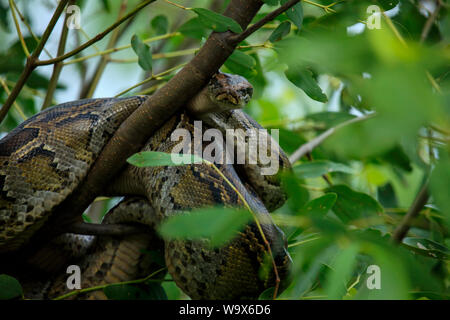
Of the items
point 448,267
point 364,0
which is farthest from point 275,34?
point 448,267

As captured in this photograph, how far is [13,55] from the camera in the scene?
125 inches

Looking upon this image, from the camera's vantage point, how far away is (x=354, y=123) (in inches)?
50.5

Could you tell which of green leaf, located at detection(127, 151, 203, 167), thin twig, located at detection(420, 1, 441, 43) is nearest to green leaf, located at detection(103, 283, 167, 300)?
green leaf, located at detection(127, 151, 203, 167)

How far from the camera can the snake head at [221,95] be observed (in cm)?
216

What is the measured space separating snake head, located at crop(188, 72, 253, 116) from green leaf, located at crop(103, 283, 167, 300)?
1018 mm

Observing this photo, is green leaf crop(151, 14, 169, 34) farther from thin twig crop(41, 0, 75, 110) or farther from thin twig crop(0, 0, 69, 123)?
thin twig crop(0, 0, 69, 123)

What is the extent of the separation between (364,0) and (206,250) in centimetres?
130

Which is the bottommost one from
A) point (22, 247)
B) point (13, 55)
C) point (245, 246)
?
point (245, 246)

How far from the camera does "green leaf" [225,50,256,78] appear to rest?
226cm

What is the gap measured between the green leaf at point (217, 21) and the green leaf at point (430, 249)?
1.20 metres

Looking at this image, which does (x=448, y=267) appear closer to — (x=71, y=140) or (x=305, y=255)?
(x=305, y=255)

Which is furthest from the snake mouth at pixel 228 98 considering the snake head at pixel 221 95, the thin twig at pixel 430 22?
the thin twig at pixel 430 22

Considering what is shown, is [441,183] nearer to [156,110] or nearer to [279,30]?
[279,30]

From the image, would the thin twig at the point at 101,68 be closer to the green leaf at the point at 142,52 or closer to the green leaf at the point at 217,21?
the green leaf at the point at 142,52
